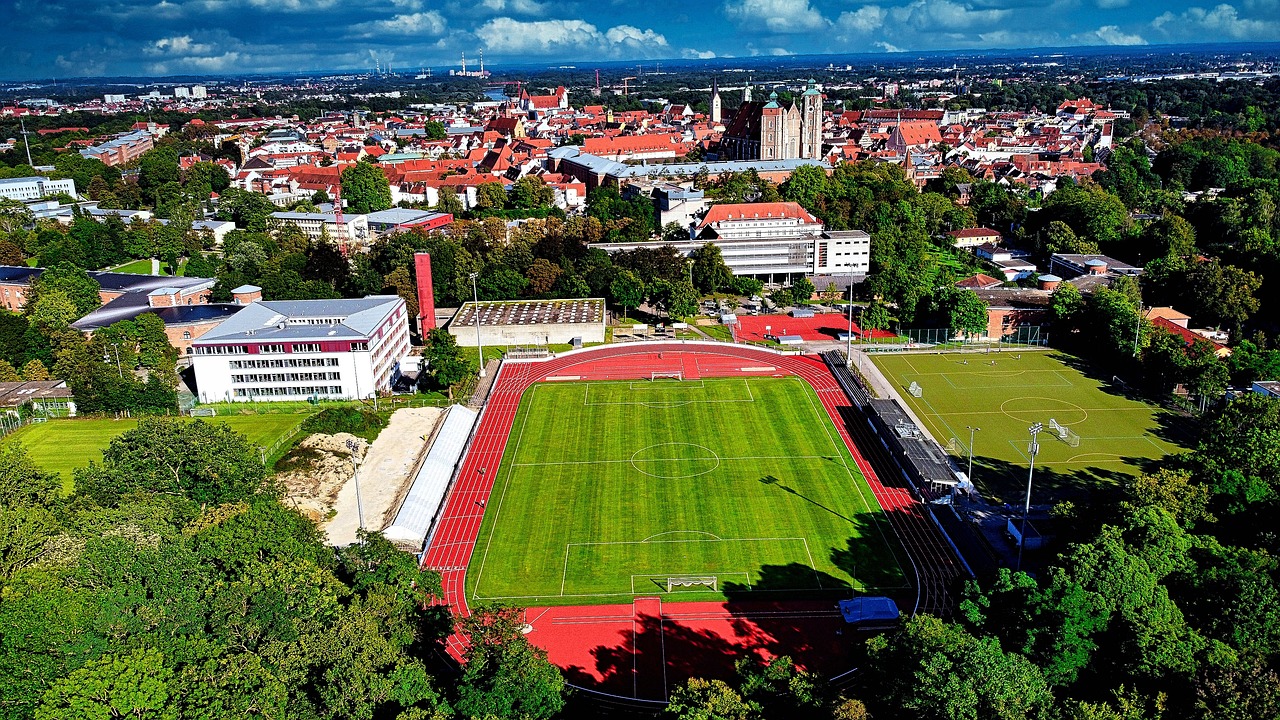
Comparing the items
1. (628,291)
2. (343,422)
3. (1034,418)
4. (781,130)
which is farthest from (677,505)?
(781,130)

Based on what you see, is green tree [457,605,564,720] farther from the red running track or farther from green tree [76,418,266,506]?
green tree [76,418,266,506]

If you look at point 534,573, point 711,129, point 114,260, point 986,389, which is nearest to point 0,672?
point 534,573

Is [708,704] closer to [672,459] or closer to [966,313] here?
[672,459]

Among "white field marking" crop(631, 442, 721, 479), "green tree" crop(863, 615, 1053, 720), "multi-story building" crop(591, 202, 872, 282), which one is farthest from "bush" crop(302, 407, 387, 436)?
"multi-story building" crop(591, 202, 872, 282)

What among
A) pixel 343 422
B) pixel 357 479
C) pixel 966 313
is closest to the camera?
pixel 357 479

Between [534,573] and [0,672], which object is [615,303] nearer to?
[534,573]

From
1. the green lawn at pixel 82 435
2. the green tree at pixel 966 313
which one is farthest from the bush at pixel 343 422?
the green tree at pixel 966 313
